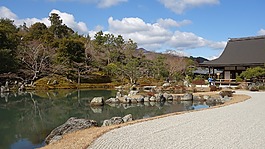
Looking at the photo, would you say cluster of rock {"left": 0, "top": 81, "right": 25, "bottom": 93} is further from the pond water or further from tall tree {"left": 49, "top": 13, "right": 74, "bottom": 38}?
tall tree {"left": 49, "top": 13, "right": 74, "bottom": 38}

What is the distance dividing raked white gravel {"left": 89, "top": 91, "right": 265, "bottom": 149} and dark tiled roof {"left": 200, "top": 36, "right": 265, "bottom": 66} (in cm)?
1683

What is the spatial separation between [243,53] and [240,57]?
730 millimetres

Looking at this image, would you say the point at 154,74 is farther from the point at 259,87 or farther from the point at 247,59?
the point at 259,87

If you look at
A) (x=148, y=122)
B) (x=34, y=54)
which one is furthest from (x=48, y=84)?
(x=148, y=122)

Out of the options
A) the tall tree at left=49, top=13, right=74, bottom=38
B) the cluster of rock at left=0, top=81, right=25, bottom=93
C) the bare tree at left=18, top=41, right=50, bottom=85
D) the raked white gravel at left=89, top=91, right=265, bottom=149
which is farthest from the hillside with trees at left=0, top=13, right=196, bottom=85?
the raked white gravel at left=89, top=91, right=265, bottom=149

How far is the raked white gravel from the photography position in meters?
4.74

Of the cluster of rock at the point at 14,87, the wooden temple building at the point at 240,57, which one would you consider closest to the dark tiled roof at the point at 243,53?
the wooden temple building at the point at 240,57

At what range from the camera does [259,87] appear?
18672 mm

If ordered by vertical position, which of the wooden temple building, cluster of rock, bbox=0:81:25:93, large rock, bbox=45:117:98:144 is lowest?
large rock, bbox=45:117:98:144

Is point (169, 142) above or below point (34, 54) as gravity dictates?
below

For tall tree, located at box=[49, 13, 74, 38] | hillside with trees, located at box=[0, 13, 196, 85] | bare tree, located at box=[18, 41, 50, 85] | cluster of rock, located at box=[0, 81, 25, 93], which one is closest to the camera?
cluster of rock, located at box=[0, 81, 25, 93]

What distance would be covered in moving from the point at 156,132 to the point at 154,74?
88.1ft

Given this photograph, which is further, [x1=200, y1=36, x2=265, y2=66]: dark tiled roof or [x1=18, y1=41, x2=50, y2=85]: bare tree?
[x1=18, y1=41, x2=50, y2=85]: bare tree

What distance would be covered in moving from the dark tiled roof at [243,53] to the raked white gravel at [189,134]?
55.2 ft
